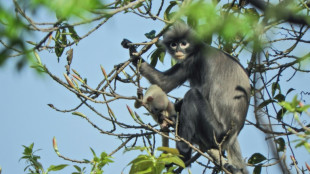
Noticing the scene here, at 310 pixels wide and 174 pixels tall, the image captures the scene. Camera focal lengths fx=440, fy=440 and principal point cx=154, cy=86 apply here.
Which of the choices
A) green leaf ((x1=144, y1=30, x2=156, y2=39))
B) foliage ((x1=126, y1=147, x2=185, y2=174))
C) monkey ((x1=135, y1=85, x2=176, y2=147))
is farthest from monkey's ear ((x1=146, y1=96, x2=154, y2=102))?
foliage ((x1=126, y1=147, x2=185, y2=174))

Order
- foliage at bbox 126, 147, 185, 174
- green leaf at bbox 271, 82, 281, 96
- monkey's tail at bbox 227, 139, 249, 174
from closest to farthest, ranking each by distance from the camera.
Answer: foliage at bbox 126, 147, 185, 174, green leaf at bbox 271, 82, 281, 96, monkey's tail at bbox 227, 139, 249, 174

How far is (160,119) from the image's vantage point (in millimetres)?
5602

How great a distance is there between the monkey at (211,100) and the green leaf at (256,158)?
457 millimetres

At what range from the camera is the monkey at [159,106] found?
18.3ft

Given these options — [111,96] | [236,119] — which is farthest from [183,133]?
[111,96]

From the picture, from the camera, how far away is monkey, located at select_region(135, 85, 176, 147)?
5.57 metres

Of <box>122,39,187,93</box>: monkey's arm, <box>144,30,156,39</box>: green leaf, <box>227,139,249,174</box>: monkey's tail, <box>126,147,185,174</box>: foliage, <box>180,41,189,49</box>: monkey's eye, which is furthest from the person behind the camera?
<box>180,41,189,49</box>: monkey's eye

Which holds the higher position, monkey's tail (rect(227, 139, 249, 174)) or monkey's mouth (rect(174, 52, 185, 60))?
monkey's mouth (rect(174, 52, 185, 60))

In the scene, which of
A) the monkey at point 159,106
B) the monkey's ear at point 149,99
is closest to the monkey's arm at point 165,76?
the monkey at point 159,106

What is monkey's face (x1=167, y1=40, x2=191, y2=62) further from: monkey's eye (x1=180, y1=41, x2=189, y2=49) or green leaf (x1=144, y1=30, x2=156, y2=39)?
green leaf (x1=144, y1=30, x2=156, y2=39)

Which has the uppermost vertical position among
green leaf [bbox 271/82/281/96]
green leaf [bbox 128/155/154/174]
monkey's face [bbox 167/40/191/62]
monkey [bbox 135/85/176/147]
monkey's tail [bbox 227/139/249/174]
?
monkey's face [bbox 167/40/191/62]

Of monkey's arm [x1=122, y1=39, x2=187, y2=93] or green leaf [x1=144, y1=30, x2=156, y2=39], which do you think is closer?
green leaf [x1=144, y1=30, x2=156, y2=39]

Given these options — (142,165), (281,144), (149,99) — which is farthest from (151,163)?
(149,99)

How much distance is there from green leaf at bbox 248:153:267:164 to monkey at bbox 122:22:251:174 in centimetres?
46
